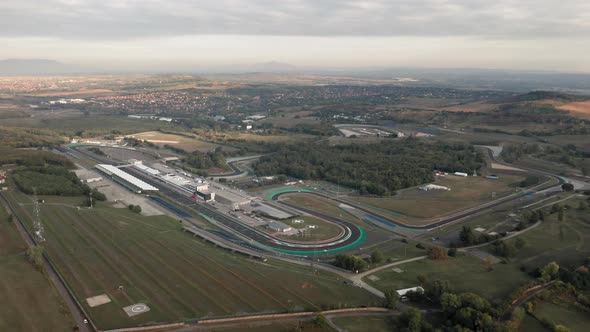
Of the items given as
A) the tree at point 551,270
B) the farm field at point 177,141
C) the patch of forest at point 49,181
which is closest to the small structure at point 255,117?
the farm field at point 177,141

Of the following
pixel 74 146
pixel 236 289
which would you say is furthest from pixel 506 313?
pixel 74 146

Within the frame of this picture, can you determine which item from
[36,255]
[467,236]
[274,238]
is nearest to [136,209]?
[36,255]

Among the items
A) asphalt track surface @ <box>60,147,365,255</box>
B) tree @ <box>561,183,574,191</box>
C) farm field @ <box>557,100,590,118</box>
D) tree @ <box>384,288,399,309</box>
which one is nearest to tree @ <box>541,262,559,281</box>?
tree @ <box>384,288,399,309</box>

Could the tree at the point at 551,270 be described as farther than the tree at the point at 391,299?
Yes

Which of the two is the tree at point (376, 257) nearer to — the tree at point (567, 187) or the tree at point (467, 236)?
the tree at point (467, 236)

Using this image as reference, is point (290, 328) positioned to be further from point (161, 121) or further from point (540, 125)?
point (161, 121)

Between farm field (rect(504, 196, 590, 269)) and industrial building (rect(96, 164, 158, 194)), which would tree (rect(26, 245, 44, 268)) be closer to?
industrial building (rect(96, 164, 158, 194))

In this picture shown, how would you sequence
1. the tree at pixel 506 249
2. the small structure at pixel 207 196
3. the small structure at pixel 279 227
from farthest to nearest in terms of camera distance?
the small structure at pixel 207 196
the small structure at pixel 279 227
the tree at pixel 506 249
